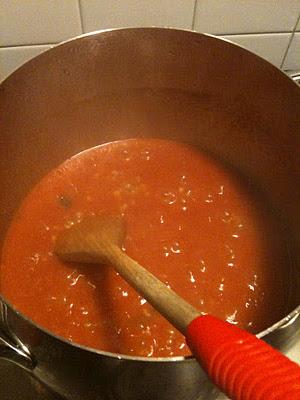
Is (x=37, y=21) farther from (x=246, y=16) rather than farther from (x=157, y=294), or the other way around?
(x=157, y=294)

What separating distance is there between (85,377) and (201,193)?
0.39m

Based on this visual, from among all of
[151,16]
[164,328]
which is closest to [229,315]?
[164,328]

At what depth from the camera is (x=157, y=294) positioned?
21.3 inches

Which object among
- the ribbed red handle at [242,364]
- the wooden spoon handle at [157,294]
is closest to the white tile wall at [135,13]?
the wooden spoon handle at [157,294]

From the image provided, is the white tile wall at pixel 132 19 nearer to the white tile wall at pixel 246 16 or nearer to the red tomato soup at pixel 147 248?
the white tile wall at pixel 246 16

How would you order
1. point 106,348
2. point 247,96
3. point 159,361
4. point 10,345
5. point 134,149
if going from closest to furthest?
point 159,361 → point 10,345 → point 106,348 → point 247,96 → point 134,149

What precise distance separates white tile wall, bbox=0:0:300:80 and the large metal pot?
0.09 ft

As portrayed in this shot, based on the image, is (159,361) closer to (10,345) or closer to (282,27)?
(10,345)

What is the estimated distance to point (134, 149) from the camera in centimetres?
91

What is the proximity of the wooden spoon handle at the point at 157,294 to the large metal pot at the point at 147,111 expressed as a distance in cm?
12

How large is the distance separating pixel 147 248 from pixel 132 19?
0.32 metres

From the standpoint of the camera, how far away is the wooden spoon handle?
0.49m

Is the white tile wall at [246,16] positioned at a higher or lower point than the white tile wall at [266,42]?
higher

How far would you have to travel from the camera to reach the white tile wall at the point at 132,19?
0.70 metres
